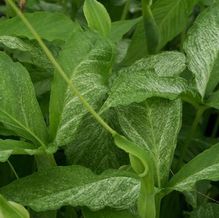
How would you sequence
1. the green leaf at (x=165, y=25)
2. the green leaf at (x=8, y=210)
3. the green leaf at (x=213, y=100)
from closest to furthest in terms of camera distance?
the green leaf at (x=8, y=210) < the green leaf at (x=213, y=100) < the green leaf at (x=165, y=25)

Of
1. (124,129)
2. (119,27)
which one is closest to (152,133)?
(124,129)

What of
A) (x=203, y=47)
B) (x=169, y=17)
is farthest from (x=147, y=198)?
(x=169, y=17)

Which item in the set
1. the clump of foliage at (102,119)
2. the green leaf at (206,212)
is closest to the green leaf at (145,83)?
the clump of foliage at (102,119)

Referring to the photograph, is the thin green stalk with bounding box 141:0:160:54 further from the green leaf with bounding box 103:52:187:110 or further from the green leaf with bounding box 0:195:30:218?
the green leaf with bounding box 0:195:30:218

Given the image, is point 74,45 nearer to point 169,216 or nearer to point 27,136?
point 27,136

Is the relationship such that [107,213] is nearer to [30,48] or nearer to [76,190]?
[76,190]

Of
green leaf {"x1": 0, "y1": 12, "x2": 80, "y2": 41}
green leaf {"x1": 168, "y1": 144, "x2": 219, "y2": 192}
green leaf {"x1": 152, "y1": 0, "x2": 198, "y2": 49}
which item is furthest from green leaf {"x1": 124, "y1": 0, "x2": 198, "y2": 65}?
green leaf {"x1": 168, "y1": 144, "x2": 219, "y2": 192}

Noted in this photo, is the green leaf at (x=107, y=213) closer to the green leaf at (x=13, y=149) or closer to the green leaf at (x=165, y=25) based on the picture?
the green leaf at (x=13, y=149)
